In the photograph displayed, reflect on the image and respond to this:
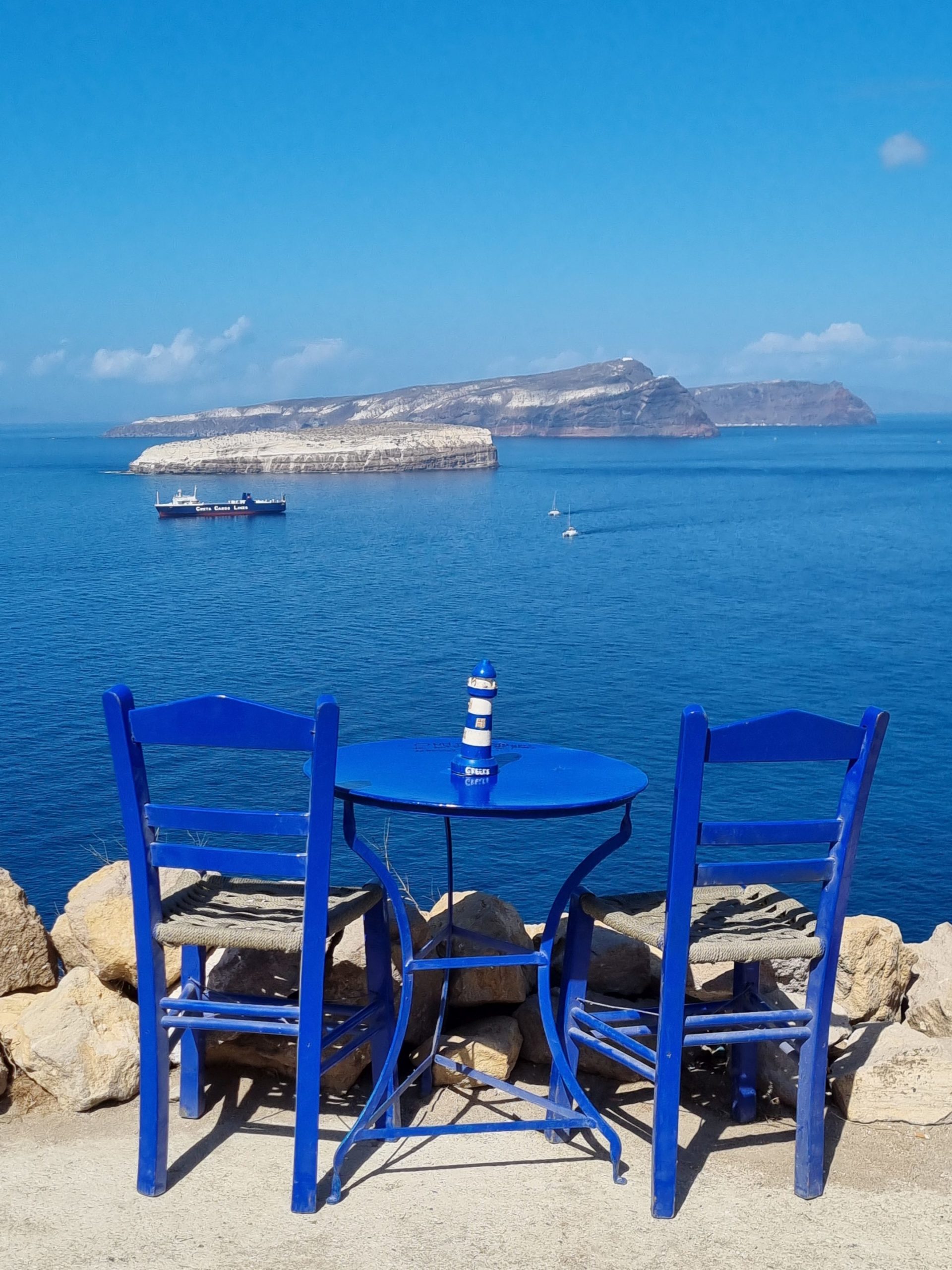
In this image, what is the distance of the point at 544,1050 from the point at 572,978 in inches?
27.3

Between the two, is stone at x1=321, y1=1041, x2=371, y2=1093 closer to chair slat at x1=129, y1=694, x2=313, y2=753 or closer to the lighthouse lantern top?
the lighthouse lantern top

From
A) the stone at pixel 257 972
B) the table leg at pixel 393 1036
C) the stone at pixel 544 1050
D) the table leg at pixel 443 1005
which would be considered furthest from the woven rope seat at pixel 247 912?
the stone at pixel 544 1050

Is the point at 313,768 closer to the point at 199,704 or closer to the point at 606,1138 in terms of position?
the point at 199,704

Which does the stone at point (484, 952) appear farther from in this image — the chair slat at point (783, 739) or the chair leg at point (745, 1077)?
the chair slat at point (783, 739)

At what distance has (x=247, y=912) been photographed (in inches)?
195

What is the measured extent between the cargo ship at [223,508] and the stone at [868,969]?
102 m

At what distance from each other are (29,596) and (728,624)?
32064 millimetres

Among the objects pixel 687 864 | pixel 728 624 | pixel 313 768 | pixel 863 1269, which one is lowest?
pixel 728 624

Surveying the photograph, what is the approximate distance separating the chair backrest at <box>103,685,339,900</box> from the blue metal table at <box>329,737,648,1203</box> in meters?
0.36

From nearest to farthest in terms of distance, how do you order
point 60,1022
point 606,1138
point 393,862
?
point 606,1138
point 60,1022
point 393,862

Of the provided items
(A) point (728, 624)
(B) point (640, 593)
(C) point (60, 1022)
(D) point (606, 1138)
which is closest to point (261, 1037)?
(C) point (60, 1022)

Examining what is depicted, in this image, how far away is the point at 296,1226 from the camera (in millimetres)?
4469

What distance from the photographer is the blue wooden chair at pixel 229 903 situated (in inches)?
172

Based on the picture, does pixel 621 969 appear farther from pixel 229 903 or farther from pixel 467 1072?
pixel 229 903
